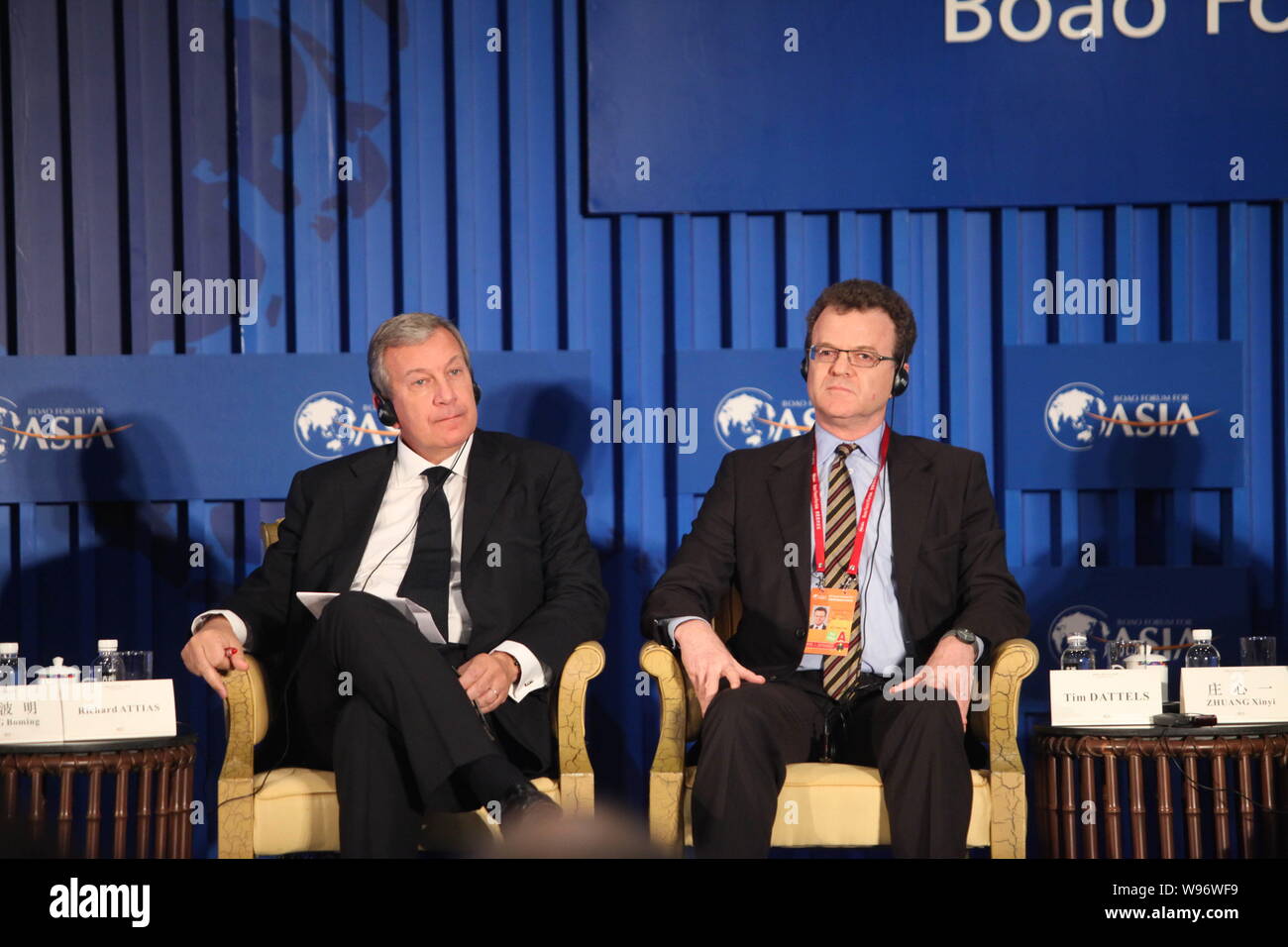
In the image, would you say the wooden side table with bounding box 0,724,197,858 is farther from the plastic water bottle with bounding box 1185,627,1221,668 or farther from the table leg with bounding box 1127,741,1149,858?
the plastic water bottle with bounding box 1185,627,1221,668

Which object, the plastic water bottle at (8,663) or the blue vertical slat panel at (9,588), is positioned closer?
the plastic water bottle at (8,663)

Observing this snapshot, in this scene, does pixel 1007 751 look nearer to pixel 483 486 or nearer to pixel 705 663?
pixel 705 663

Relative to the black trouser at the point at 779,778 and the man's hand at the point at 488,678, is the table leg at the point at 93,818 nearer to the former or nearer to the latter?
the man's hand at the point at 488,678

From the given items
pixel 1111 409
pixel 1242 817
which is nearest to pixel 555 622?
pixel 1242 817

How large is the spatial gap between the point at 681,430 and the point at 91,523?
1.97m

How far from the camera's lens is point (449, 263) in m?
4.53

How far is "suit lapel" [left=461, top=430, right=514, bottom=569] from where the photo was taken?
11.3ft

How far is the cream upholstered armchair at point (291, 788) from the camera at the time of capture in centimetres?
303

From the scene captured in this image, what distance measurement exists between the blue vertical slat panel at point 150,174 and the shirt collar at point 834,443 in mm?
2277

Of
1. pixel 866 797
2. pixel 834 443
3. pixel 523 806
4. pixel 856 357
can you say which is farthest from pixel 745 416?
pixel 523 806

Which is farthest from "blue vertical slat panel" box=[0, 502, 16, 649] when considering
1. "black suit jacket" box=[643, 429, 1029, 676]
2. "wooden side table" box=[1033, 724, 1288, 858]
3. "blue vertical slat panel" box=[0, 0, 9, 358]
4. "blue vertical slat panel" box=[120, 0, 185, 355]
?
"wooden side table" box=[1033, 724, 1288, 858]

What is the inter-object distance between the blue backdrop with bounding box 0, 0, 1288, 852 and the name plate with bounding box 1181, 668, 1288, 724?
1.12 metres

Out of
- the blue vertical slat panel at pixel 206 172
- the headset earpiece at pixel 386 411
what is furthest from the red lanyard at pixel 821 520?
the blue vertical slat panel at pixel 206 172
